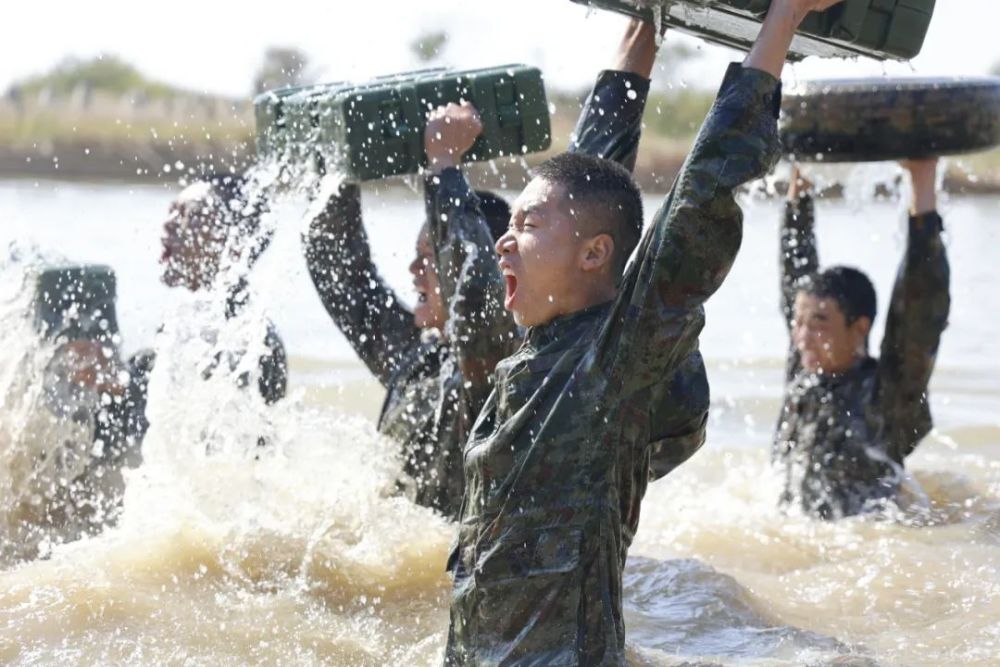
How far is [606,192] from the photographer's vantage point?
3.10 m

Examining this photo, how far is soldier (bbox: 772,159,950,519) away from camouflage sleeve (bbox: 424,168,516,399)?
2306 millimetres

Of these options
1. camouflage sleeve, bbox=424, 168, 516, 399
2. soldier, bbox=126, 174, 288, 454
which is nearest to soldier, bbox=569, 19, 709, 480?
camouflage sleeve, bbox=424, 168, 516, 399

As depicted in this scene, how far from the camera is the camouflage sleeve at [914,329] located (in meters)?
5.77

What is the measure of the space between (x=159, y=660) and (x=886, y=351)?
10.6 ft

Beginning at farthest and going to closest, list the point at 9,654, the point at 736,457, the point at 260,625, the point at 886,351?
the point at 736,457 < the point at 886,351 < the point at 260,625 < the point at 9,654

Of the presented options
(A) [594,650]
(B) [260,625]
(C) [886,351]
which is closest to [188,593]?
(B) [260,625]

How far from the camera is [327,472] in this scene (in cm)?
534

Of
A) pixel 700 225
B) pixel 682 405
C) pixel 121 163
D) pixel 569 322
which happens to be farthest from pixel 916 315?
pixel 121 163

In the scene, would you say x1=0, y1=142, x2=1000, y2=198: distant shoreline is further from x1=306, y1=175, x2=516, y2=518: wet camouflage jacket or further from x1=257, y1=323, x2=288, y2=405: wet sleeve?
x1=306, y1=175, x2=516, y2=518: wet camouflage jacket

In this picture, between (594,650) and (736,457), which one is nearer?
(594,650)

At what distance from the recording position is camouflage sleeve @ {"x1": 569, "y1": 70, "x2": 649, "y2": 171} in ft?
12.7

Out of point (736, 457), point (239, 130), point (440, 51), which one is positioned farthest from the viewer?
point (239, 130)

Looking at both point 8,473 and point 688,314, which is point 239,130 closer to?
point 8,473

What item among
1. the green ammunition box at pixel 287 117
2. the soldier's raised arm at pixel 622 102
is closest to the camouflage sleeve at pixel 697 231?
the soldier's raised arm at pixel 622 102
